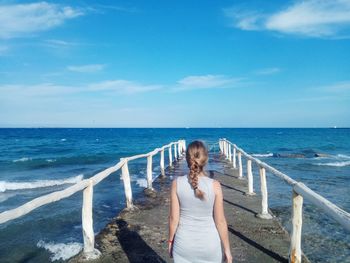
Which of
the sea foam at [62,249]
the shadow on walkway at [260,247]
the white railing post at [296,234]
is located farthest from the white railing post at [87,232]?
the white railing post at [296,234]

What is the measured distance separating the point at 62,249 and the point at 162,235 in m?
2.60

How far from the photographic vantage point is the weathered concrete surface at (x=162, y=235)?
4977 millimetres

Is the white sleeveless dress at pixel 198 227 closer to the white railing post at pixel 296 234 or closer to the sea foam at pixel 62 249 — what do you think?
the white railing post at pixel 296 234

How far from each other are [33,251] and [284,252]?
17.7 feet

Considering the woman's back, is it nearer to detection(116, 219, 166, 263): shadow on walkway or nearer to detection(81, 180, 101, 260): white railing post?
detection(116, 219, 166, 263): shadow on walkway

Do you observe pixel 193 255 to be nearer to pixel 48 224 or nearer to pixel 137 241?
pixel 137 241

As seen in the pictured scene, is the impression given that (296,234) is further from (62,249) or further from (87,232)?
(62,249)

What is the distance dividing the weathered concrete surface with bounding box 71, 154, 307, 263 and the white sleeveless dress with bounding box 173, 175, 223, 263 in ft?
6.99

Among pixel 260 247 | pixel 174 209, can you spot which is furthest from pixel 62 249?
pixel 174 209

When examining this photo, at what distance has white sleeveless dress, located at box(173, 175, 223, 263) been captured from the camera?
2820mm

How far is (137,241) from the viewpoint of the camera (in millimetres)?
5590

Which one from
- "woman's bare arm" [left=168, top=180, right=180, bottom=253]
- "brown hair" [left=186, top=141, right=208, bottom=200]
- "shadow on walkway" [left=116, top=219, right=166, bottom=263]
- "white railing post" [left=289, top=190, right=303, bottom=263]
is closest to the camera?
"brown hair" [left=186, top=141, right=208, bottom=200]

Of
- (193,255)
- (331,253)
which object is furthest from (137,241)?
(331,253)

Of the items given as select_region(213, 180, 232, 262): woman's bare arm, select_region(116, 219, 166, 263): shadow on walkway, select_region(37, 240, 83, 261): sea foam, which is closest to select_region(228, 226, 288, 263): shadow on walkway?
select_region(116, 219, 166, 263): shadow on walkway
